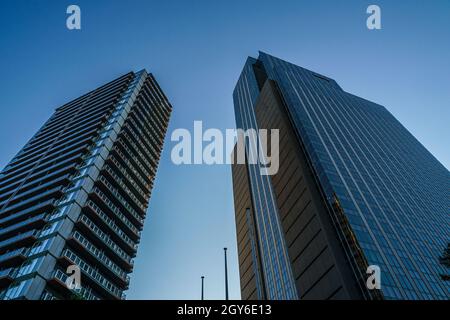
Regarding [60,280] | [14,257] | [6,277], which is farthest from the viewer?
[14,257]

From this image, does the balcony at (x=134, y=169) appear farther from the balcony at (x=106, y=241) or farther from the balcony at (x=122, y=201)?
the balcony at (x=106, y=241)

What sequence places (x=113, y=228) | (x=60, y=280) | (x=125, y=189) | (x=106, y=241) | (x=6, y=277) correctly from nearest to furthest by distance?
1. (x=6, y=277)
2. (x=60, y=280)
3. (x=106, y=241)
4. (x=113, y=228)
5. (x=125, y=189)

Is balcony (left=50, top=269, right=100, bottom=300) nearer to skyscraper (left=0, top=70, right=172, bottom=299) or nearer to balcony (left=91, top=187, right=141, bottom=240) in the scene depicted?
skyscraper (left=0, top=70, right=172, bottom=299)

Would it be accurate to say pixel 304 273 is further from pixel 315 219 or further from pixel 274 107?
pixel 274 107

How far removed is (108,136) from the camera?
64188mm

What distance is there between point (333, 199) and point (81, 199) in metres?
39.2

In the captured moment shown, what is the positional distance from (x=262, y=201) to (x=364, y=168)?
38.8 metres

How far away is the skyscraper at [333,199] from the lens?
46594 millimetres

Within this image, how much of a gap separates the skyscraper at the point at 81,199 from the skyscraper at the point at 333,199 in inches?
867

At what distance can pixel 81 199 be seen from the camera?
49.2m

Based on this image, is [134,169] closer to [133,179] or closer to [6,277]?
[133,179]

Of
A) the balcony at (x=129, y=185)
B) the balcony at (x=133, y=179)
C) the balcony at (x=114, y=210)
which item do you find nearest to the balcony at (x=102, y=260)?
the balcony at (x=114, y=210)

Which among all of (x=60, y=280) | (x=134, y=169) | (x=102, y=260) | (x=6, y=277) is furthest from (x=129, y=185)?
(x=6, y=277)

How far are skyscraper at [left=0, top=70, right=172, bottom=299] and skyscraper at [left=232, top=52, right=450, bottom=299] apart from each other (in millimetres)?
22032
